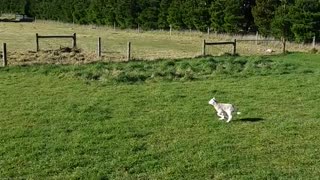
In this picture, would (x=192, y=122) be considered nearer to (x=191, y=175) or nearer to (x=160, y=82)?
(x=191, y=175)

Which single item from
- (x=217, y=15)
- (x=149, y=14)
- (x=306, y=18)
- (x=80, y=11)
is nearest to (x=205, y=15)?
(x=217, y=15)

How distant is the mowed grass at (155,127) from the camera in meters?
7.54

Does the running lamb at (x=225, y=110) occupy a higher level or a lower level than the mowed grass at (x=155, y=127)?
higher

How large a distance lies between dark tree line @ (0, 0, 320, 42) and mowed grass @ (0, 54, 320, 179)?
2199cm

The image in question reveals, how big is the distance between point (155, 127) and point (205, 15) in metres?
44.6

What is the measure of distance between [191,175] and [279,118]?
14.7 ft

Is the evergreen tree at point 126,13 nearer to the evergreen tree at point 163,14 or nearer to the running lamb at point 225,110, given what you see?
the evergreen tree at point 163,14

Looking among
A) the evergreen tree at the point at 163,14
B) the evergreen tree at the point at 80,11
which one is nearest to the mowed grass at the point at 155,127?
the evergreen tree at the point at 163,14

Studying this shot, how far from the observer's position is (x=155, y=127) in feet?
33.3

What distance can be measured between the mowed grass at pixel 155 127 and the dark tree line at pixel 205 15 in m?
22.0

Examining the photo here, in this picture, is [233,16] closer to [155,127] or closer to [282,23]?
[282,23]

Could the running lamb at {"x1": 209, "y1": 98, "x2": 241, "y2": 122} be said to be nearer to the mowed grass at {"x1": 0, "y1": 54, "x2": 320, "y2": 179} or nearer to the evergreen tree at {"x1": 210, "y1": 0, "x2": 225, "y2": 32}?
the mowed grass at {"x1": 0, "y1": 54, "x2": 320, "y2": 179}

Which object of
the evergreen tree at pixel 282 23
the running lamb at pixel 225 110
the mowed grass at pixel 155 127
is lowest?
the mowed grass at pixel 155 127

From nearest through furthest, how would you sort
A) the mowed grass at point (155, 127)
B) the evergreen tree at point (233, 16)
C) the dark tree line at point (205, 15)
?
the mowed grass at point (155, 127)
the dark tree line at point (205, 15)
the evergreen tree at point (233, 16)
